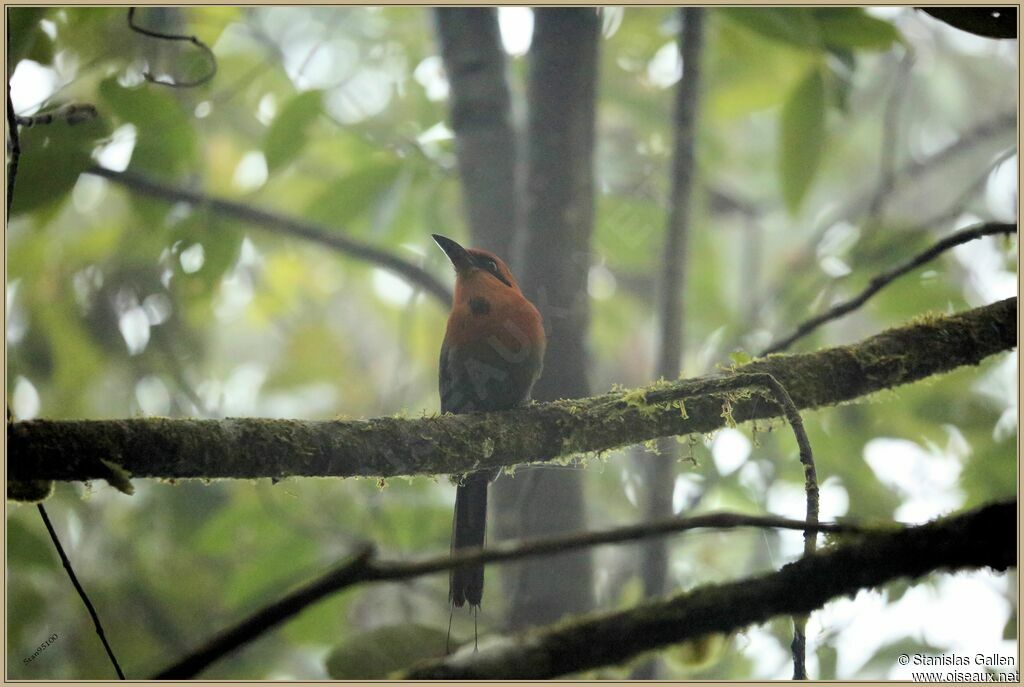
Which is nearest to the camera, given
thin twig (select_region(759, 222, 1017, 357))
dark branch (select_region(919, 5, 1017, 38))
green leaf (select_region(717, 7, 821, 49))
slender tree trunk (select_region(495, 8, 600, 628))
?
dark branch (select_region(919, 5, 1017, 38))

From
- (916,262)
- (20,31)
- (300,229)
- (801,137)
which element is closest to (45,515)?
(20,31)

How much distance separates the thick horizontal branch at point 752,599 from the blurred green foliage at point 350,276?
1081 millimetres

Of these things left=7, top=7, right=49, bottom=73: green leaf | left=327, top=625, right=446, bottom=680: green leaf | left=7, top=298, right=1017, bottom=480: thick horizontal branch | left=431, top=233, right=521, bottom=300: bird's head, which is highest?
left=7, top=7, right=49, bottom=73: green leaf

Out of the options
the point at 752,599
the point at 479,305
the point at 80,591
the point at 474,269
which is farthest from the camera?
the point at 474,269

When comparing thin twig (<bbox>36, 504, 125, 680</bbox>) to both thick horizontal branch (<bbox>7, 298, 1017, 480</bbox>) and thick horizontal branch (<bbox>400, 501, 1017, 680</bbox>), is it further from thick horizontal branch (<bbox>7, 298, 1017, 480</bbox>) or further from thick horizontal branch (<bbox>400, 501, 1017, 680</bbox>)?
thick horizontal branch (<bbox>400, 501, 1017, 680</bbox>)

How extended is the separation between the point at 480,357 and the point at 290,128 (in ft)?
3.84

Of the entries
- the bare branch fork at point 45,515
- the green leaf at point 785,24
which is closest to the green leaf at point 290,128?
the bare branch fork at point 45,515

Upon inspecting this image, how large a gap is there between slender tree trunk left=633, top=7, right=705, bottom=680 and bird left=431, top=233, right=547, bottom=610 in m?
0.59

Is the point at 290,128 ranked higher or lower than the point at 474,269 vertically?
higher

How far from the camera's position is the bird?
107 inches

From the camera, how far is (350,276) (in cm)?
570

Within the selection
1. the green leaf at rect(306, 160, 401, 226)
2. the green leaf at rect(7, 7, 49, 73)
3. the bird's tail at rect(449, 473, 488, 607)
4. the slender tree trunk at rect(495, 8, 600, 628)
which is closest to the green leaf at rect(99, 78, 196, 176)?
the green leaf at rect(7, 7, 49, 73)

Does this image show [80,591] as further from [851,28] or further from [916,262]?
[851,28]

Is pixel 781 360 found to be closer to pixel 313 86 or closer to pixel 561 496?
pixel 561 496
